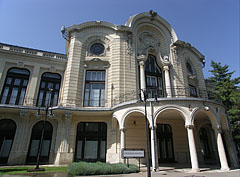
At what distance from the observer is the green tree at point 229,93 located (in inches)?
702

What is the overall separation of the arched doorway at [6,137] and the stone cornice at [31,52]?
769 centimetres

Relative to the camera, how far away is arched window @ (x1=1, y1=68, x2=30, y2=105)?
1630 cm

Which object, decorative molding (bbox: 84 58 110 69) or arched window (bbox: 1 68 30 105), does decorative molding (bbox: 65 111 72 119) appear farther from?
decorative molding (bbox: 84 58 110 69)

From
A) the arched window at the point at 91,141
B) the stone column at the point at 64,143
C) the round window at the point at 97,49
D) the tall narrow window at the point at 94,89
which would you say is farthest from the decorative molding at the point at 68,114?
the round window at the point at 97,49

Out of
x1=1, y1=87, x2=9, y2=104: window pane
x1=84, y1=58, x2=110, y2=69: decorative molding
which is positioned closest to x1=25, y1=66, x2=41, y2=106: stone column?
x1=1, y1=87, x2=9, y2=104: window pane

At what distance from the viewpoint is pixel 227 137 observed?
1413 cm

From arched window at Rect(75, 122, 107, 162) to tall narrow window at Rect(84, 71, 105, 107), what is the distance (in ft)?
7.29

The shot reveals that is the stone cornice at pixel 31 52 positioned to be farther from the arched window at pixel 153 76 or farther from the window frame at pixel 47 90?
the arched window at pixel 153 76

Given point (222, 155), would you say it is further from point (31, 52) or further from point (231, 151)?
point (31, 52)

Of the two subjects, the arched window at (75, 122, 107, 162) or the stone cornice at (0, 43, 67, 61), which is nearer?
the arched window at (75, 122, 107, 162)

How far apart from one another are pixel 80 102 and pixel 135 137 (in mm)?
6686

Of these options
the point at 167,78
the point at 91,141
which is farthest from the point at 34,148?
the point at 167,78

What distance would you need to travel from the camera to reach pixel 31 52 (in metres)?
18.3

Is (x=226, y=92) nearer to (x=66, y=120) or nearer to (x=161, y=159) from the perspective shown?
(x=161, y=159)
